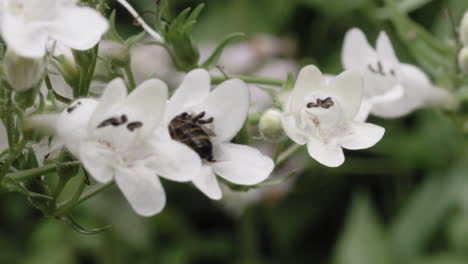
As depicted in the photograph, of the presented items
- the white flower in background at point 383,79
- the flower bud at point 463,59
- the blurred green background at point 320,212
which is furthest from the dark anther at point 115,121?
the blurred green background at point 320,212

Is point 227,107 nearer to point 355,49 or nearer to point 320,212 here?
point 355,49

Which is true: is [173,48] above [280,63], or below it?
above

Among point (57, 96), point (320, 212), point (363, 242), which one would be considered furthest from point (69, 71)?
point (320, 212)

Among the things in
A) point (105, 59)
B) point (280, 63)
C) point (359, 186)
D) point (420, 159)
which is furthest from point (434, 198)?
point (105, 59)

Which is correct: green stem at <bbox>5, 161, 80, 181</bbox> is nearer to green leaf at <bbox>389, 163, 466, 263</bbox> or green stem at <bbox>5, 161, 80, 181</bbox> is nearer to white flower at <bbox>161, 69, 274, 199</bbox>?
white flower at <bbox>161, 69, 274, 199</bbox>

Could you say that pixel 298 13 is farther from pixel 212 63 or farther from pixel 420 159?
pixel 212 63

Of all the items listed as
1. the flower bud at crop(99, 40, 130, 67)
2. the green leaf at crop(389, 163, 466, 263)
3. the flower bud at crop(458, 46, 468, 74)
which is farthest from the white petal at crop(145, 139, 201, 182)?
the green leaf at crop(389, 163, 466, 263)
